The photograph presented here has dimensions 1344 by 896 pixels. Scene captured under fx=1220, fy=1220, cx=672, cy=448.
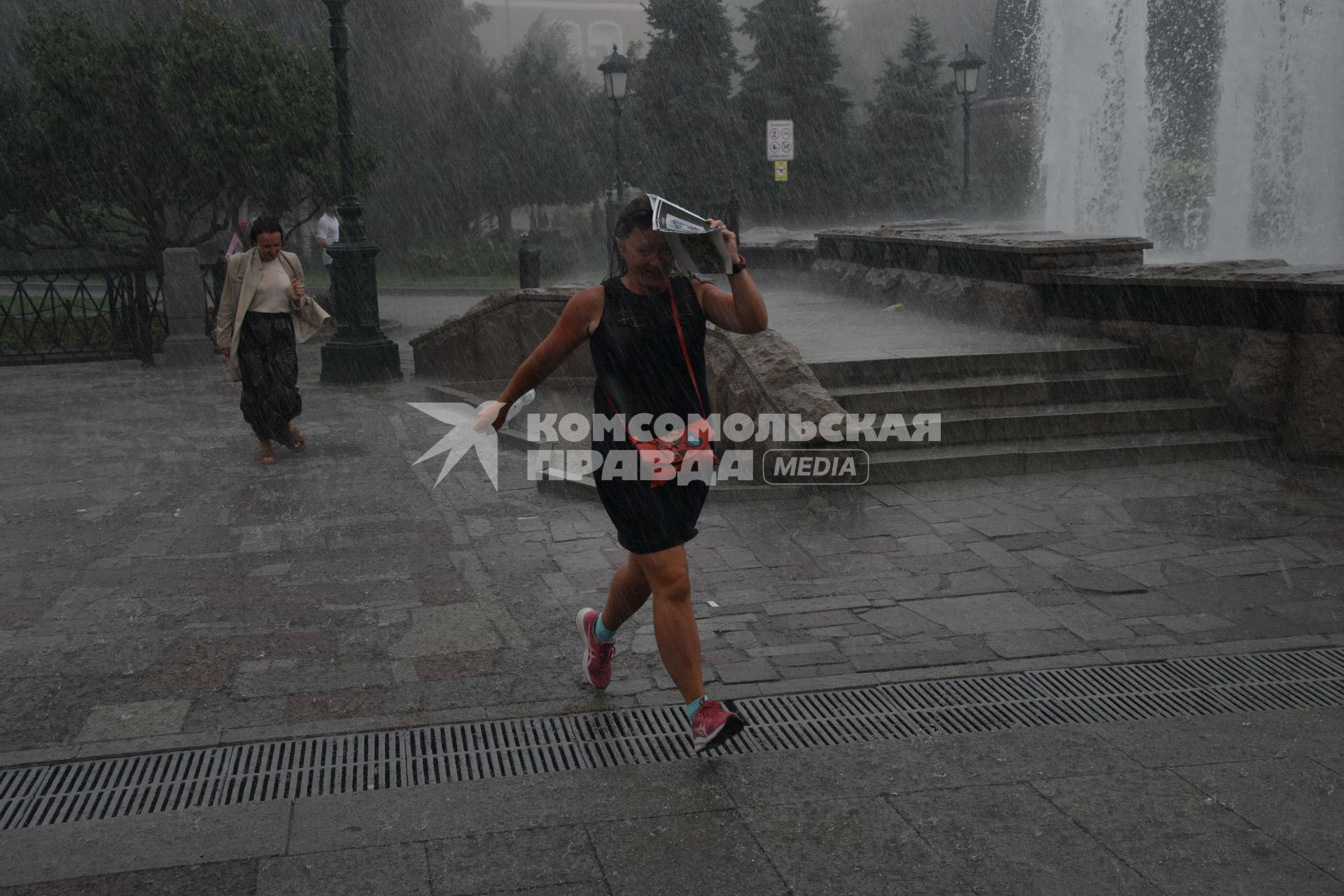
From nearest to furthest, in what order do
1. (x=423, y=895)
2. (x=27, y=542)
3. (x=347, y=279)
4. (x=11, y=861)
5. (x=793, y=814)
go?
1. (x=423, y=895)
2. (x=11, y=861)
3. (x=793, y=814)
4. (x=27, y=542)
5. (x=347, y=279)

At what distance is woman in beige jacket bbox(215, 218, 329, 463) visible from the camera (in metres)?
8.77

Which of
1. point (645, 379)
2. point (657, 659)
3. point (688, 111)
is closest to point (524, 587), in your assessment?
point (657, 659)

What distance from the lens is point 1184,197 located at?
2256cm

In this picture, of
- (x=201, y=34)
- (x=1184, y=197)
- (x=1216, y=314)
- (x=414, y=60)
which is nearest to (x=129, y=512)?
(x=1216, y=314)

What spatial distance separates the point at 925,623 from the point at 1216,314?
14.4 ft

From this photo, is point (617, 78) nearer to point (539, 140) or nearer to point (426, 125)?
point (426, 125)

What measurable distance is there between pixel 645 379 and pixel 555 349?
0.35 metres

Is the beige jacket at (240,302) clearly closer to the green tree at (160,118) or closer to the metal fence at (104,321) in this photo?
the metal fence at (104,321)

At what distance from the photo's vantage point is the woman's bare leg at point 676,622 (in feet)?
13.4

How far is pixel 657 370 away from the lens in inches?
163

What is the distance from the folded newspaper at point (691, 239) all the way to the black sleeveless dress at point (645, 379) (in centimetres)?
21

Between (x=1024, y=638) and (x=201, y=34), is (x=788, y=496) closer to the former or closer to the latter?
(x=1024, y=638)

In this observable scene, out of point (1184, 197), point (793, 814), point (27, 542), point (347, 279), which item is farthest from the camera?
point (1184, 197)

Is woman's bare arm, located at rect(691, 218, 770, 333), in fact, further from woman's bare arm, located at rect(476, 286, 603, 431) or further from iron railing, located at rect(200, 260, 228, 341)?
iron railing, located at rect(200, 260, 228, 341)
